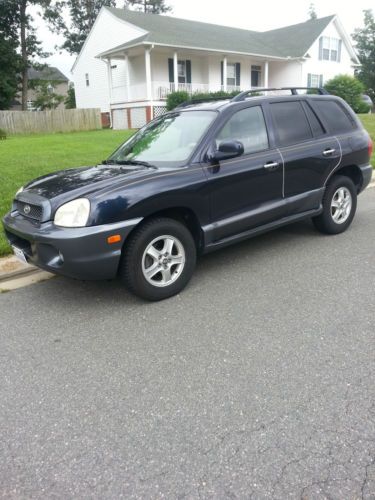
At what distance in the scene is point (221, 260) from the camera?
17.0 ft

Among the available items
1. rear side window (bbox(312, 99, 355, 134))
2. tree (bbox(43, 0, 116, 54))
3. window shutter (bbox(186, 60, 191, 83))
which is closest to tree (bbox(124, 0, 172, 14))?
tree (bbox(43, 0, 116, 54))

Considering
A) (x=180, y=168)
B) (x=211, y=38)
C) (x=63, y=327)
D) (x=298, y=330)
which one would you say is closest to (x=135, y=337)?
(x=63, y=327)

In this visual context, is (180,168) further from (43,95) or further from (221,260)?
(43,95)

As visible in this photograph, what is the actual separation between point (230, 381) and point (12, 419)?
1.34 meters

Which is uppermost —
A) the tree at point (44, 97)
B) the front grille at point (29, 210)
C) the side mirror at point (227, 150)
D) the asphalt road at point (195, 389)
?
the tree at point (44, 97)

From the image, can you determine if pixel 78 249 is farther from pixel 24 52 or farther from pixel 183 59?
pixel 24 52

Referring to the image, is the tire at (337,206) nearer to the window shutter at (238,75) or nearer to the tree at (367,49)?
the window shutter at (238,75)

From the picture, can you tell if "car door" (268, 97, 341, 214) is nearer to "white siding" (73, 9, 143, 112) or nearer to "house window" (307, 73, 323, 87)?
"white siding" (73, 9, 143, 112)

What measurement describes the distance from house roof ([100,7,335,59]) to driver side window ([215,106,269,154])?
21.4 meters

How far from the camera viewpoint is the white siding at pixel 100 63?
2839 cm

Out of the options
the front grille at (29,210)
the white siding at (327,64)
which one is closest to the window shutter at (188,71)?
the white siding at (327,64)

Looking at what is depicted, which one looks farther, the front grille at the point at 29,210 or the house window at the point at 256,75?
the house window at the point at 256,75

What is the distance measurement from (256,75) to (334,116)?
95.4 feet

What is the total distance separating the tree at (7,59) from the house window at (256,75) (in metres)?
18.6
